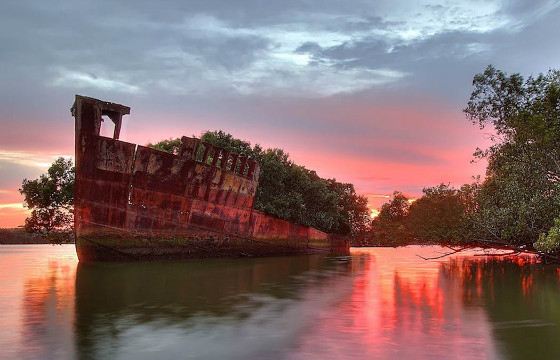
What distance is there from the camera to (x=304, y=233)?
52281 millimetres

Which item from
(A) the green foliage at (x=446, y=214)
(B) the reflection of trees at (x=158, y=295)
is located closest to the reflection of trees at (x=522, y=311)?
(B) the reflection of trees at (x=158, y=295)

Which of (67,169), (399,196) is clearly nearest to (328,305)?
(67,169)

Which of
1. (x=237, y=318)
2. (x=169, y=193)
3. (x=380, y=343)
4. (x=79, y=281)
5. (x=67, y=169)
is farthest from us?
(x=67, y=169)

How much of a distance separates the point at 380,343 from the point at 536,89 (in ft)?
70.3

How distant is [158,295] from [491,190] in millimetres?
22353

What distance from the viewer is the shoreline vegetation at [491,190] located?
2459 cm

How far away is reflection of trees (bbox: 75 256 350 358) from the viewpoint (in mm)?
10695

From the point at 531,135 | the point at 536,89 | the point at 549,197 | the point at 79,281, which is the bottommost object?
the point at 79,281

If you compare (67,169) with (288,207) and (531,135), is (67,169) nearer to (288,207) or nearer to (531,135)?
(288,207)

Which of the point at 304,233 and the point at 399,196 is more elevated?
the point at 399,196

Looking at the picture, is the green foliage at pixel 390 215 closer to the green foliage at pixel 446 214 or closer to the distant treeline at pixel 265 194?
the distant treeline at pixel 265 194

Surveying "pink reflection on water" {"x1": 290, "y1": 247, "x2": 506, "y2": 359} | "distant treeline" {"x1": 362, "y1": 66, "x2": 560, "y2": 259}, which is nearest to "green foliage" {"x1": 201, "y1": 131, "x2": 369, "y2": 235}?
"distant treeline" {"x1": 362, "y1": 66, "x2": 560, "y2": 259}

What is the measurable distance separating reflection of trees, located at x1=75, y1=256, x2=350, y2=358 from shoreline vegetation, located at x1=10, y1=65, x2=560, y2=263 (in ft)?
34.3

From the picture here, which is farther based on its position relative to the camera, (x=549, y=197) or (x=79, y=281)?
(x=549, y=197)
